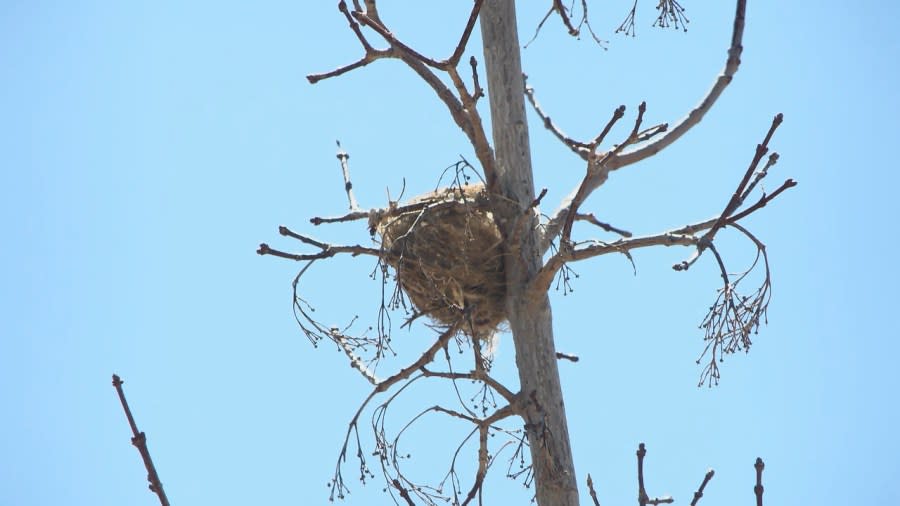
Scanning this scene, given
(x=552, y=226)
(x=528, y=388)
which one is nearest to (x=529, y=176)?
(x=552, y=226)

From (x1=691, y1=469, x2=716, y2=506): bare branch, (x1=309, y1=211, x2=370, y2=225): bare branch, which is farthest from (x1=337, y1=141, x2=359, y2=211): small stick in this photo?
(x1=691, y1=469, x2=716, y2=506): bare branch


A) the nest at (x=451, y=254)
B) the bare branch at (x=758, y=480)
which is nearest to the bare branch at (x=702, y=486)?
the bare branch at (x=758, y=480)

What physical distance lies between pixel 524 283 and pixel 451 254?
1.31 ft

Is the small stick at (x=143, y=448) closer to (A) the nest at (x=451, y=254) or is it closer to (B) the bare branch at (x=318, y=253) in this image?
(B) the bare branch at (x=318, y=253)

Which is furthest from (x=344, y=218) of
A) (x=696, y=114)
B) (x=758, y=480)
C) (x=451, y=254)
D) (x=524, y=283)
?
(x=758, y=480)

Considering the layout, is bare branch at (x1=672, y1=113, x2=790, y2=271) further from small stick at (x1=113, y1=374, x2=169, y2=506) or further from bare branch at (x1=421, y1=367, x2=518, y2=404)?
small stick at (x1=113, y1=374, x2=169, y2=506)

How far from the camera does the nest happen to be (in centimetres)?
514

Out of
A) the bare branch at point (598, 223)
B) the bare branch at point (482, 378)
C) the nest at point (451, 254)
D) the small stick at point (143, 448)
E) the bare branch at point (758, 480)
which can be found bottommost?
the small stick at point (143, 448)

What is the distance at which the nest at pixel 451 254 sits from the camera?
5141 millimetres

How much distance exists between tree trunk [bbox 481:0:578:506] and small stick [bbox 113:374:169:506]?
81.3 inches

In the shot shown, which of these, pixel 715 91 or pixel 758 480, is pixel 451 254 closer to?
pixel 715 91

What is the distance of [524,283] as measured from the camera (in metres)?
5.06

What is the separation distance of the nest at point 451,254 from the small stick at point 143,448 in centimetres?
A: 219

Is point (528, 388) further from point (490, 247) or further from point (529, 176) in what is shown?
point (529, 176)
